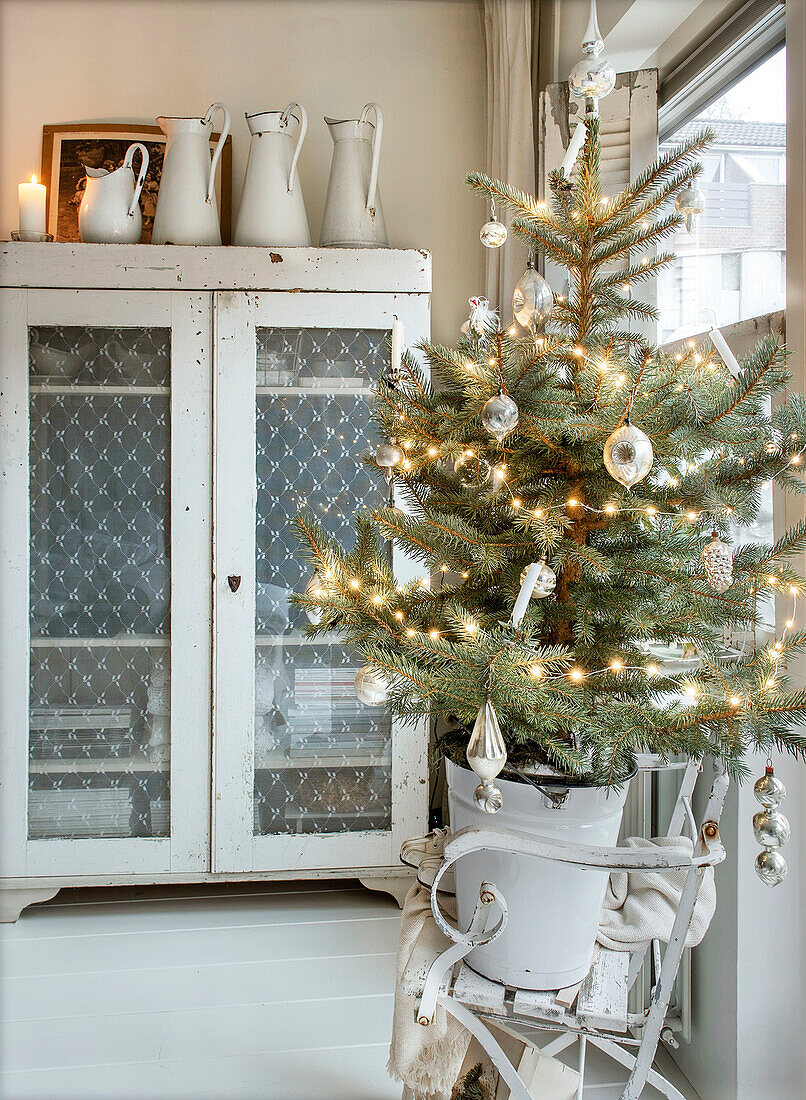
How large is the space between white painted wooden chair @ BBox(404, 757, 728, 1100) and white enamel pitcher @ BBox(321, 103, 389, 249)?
1.57m

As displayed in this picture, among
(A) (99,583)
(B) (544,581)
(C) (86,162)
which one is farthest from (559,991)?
(C) (86,162)

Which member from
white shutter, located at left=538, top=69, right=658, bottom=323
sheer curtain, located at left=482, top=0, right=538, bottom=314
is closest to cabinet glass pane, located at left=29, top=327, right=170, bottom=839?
sheer curtain, located at left=482, top=0, right=538, bottom=314

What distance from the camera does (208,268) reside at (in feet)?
6.31

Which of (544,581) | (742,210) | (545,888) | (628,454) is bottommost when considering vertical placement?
(545,888)

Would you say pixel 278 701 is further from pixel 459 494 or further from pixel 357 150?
pixel 357 150

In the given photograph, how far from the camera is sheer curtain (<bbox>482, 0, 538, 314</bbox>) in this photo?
2041mm

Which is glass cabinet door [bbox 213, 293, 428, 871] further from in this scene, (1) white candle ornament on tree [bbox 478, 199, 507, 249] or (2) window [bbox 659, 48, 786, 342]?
(1) white candle ornament on tree [bbox 478, 199, 507, 249]

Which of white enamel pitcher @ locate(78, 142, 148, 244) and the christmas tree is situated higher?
white enamel pitcher @ locate(78, 142, 148, 244)

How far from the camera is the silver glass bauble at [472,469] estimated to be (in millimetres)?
964

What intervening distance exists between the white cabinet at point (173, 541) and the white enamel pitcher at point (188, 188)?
108mm

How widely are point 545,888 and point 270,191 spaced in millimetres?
1767

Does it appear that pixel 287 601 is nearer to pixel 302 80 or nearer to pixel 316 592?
pixel 316 592

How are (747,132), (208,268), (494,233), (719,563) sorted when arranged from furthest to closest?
(208,268) → (747,132) → (494,233) → (719,563)

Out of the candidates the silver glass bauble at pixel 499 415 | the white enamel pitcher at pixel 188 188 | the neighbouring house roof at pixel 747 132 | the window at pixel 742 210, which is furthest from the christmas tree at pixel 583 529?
the white enamel pitcher at pixel 188 188
